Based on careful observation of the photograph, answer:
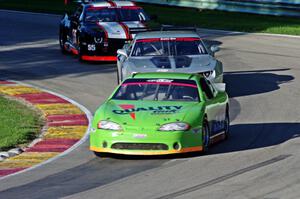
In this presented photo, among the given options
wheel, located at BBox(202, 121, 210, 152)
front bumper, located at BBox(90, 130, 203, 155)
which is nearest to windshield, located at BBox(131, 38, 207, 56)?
wheel, located at BBox(202, 121, 210, 152)

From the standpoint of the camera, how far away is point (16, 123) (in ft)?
55.7

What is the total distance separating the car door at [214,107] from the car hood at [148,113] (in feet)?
1.10

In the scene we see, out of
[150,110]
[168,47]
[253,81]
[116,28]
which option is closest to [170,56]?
[168,47]

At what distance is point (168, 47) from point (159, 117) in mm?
6519

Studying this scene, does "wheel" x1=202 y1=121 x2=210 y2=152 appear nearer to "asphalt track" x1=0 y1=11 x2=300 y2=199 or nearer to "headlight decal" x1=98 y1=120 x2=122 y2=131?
"asphalt track" x1=0 y1=11 x2=300 y2=199

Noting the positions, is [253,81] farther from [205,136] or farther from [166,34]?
[205,136]

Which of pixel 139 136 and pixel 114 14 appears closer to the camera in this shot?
pixel 139 136

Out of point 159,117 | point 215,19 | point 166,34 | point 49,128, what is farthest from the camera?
point 215,19

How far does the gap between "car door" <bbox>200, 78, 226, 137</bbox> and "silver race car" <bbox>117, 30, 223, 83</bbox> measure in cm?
371

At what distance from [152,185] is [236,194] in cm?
121

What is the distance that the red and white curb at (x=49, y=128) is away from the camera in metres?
13.7

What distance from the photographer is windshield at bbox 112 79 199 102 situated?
14.3m

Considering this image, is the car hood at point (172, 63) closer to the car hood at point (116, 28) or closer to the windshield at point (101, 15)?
the car hood at point (116, 28)

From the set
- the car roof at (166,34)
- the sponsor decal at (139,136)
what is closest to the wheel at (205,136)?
the sponsor decal at (139,136)
